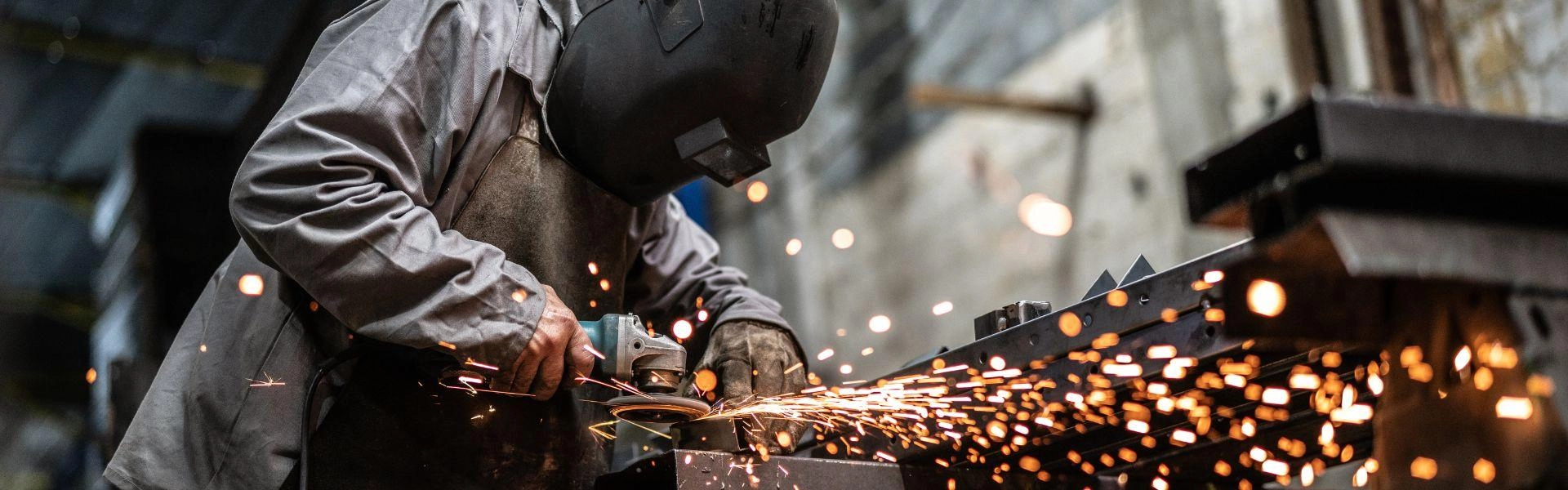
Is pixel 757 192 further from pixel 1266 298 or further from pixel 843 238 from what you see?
pixel 1266 298

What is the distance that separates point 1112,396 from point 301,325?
1.20m

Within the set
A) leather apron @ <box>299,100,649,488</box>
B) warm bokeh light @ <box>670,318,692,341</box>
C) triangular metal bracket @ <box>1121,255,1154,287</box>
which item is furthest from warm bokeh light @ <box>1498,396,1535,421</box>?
warm bokeh light @ <box>670,318,692,341</box>

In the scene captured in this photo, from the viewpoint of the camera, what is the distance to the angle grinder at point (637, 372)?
2.05m

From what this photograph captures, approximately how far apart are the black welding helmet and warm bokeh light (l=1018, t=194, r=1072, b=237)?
5.54 metres

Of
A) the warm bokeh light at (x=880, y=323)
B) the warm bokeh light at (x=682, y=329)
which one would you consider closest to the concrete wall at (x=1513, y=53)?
the warm bokeh light at (x=682, y=329)

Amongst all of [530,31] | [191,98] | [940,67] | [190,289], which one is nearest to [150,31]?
[191,98]

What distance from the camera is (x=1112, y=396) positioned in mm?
1956

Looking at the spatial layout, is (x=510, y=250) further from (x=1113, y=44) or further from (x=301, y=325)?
(x=1113, y=44)

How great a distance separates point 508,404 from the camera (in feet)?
7.30

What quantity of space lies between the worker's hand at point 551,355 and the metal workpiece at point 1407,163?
0.99 meters

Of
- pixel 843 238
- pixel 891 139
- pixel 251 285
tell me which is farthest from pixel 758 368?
pixel 843 238

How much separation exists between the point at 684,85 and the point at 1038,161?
6039 mm

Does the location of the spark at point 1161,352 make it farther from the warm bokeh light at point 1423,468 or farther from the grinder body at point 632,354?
the grinder body at point 632,354

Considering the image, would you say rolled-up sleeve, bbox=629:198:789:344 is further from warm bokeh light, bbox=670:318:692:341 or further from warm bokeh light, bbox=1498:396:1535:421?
warm bokeh light, bbox=1498:396:1535:421
